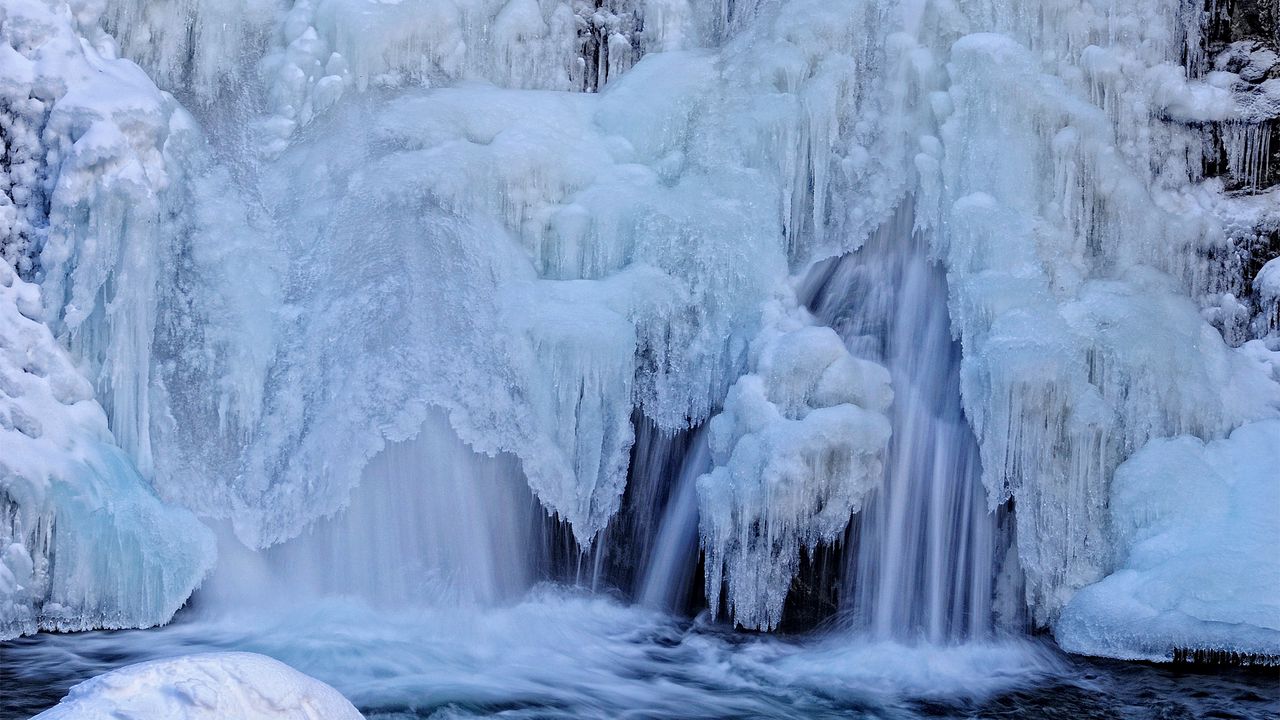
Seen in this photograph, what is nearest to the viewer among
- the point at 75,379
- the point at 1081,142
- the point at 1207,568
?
the point at 1207,568

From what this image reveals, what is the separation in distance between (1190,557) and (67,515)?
5146mm

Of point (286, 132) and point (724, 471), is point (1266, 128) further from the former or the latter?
point (286, 132)

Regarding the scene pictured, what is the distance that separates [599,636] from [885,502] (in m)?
1.58

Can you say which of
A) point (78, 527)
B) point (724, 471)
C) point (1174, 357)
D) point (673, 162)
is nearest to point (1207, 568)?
point (1174, 357)

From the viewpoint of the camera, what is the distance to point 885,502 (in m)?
6.66

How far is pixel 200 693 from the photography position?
117 inches

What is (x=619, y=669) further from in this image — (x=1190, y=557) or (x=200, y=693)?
(x=200, y=693)

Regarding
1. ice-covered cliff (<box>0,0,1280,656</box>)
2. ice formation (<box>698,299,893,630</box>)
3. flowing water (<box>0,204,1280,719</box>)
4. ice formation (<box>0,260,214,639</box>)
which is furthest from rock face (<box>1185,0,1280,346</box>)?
ice formation (<box>0,260,214,639</box>)

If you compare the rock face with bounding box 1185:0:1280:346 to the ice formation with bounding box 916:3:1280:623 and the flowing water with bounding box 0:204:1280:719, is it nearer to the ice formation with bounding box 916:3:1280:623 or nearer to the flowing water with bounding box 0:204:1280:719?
the ice formation with bounding box 916:3:1280:623

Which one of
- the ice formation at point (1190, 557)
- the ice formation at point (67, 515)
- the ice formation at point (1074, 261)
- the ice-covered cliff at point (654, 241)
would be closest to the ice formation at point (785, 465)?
the ice-covered cliff at point (654, 241)

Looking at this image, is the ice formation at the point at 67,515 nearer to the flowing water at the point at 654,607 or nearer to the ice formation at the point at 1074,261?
the flowing water at the point at 654,607

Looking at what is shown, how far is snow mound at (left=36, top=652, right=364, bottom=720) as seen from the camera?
2918 mm

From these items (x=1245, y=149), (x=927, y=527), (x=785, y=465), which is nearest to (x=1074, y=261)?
(x=1245, y=149)

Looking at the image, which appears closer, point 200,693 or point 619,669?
point 200,693
